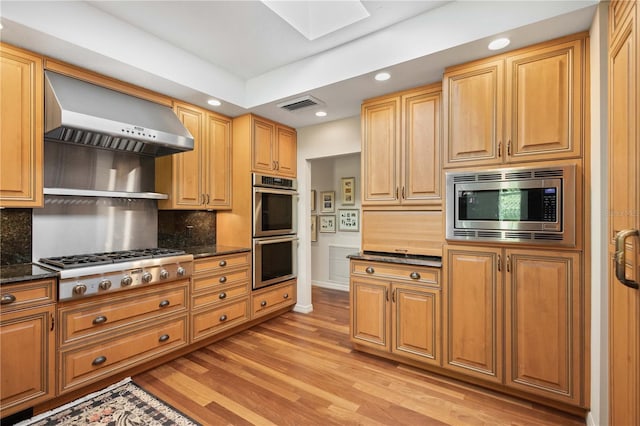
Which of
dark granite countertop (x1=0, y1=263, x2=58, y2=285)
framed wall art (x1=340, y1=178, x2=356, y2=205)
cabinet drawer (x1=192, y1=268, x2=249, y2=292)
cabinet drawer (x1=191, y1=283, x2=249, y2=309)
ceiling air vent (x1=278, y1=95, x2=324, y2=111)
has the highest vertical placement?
ceiling air vent (x1=278, y1=95, x2=324, y2=111)

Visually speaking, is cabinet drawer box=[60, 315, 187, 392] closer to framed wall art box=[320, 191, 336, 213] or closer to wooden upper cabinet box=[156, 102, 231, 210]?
wooden upper cabinet box=[156, 102, 231, 210]

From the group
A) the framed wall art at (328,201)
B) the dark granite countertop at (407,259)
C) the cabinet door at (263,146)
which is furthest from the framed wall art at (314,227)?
the dark granite countertop at (407,259)

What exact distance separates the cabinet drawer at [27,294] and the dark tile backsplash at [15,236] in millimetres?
656

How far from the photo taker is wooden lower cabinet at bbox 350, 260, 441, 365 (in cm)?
246

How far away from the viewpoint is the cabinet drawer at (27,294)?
5.82 ft

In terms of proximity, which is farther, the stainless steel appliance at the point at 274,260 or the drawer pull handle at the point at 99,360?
the stainless steel appliance at the point at 274,260

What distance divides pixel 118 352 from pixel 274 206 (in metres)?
2.11

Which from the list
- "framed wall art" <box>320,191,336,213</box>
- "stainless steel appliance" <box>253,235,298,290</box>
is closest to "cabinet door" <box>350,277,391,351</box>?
"stainless steel appliance" <box>253,235,298,290</box>

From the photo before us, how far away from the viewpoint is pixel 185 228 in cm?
351

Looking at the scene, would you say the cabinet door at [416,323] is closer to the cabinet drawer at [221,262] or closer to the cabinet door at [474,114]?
the cabinet door at [474,114]


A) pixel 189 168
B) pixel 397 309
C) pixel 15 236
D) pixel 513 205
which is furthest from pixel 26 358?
pixel 513 205

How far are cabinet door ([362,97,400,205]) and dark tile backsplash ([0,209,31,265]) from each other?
2.86 meters

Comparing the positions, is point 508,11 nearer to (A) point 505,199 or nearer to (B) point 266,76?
(A) point 505,199

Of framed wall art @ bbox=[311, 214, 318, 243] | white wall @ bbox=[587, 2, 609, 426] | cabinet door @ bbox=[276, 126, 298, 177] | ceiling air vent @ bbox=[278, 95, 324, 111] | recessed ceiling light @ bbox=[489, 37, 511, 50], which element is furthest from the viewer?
framed wall art @ bbox=[311, 214, 318, 243]
